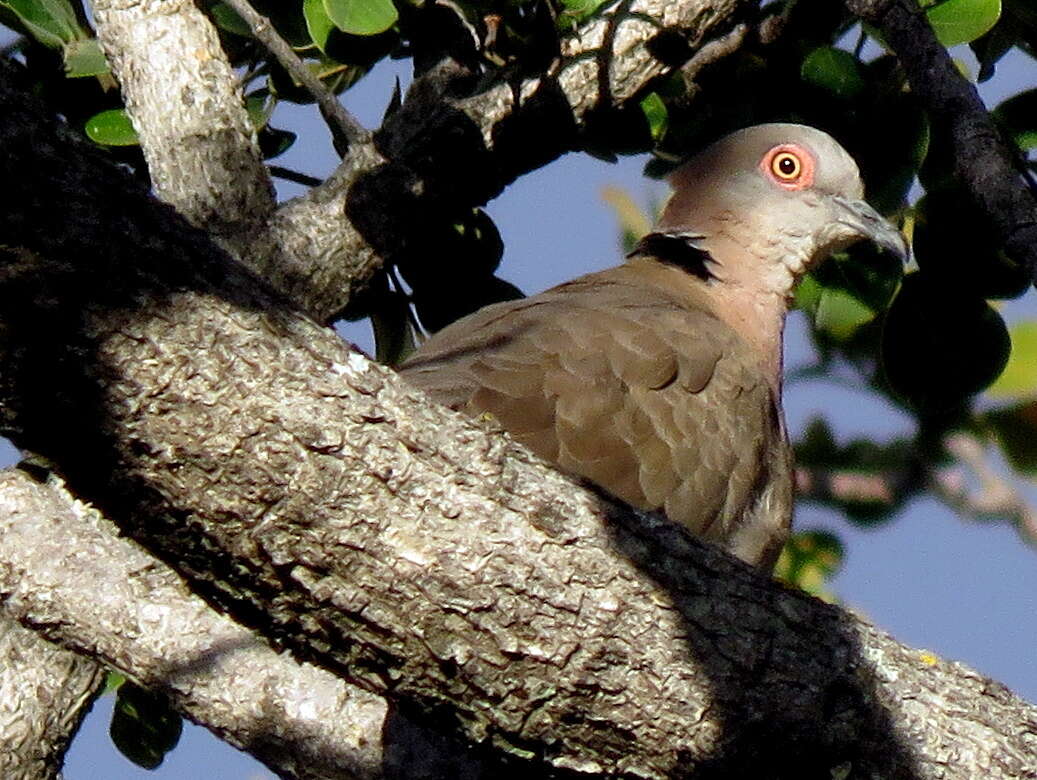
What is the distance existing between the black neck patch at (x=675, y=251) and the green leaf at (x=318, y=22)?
5.71 ft

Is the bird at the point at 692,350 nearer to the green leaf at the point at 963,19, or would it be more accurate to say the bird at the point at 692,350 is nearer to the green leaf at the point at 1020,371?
the green leaf at the point at 1020,371

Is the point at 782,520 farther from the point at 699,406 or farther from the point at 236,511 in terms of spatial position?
the point at 236,511

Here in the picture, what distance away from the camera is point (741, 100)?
411 centimetres

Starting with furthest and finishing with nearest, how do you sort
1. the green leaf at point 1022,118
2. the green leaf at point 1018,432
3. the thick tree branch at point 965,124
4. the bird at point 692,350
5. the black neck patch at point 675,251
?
the black neck patch at point 675,251, the bird at point 692,350, the green leaf at point 1022,118, the green leaf at point 1018,432, the thick tree branch at point 965,124

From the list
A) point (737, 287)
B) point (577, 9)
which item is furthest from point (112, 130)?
point (737, 287)

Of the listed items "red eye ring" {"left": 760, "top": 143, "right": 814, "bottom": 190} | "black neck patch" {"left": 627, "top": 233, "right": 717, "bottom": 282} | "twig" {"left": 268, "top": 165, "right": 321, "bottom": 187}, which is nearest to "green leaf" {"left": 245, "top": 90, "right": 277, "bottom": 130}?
"twig" {"left": 268, "top": 165, "right": 321, "bottom": 187}

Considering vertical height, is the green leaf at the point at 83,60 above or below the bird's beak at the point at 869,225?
below

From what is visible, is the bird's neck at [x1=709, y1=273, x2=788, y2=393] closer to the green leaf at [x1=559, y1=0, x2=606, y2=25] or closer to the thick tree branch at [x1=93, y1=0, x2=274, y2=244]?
the green leaf at [x1=559, y1=0, x2=606, y2=25]

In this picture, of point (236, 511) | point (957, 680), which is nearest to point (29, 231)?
point (236, 511)

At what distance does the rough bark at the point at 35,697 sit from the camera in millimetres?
3715

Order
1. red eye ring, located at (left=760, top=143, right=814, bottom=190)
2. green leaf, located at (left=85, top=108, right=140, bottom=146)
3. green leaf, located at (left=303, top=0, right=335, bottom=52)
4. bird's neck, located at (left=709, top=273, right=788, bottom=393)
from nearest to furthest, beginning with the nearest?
green leaf, located at (left=303, top=0, right=335, bottom=52), green leaf, located at (left=85, top=108, right=140, bottom=146), bird's neck, located at (left=709, top=273, right=788, bottom=393), red eye ring, located at (left=760, top=143, right=814, bottom=190)

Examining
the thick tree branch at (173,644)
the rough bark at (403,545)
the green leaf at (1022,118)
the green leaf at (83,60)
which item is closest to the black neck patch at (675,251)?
the green leaf at (1022,118)

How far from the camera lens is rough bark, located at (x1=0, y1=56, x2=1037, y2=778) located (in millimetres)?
2162

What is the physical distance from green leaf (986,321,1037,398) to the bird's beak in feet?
1.21
